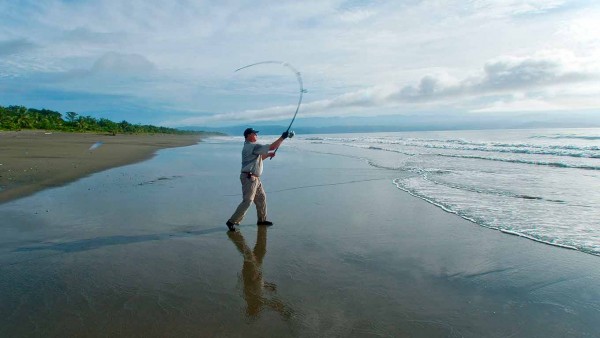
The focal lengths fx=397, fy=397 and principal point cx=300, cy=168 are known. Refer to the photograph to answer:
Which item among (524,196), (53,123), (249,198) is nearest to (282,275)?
(249,198)

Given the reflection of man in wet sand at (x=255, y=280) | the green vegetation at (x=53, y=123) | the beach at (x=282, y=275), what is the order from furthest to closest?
the green vegetation at (x=53, y=123), the reflection of man in wet sand at (x=255, y=280), the beach at (x=282, y=275)

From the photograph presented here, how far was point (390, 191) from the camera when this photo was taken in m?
11.2

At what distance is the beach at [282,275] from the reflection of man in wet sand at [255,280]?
→ 0.07 feet

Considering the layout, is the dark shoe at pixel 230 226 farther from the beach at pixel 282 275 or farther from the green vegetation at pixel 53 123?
the green vegetation at pixel 53 123

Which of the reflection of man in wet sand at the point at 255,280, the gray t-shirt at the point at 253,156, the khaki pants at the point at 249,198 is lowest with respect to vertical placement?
the reflection of man in wet sand at the point at 255,280

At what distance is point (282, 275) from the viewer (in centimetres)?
483

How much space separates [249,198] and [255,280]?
2531mm

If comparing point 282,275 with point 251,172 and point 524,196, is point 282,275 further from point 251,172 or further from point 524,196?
point 524,196

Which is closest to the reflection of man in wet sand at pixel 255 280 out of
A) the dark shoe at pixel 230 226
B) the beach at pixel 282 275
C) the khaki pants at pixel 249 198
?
the beach at pixel 282 275

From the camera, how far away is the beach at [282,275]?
11.9 feet

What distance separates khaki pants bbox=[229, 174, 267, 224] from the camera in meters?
6.99

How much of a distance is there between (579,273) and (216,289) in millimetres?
4465

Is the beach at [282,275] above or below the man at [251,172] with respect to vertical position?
below

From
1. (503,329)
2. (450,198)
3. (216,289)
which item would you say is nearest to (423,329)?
(503,329)
